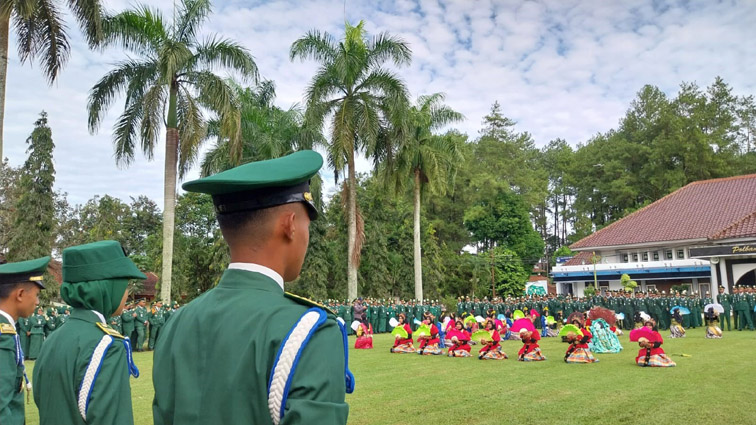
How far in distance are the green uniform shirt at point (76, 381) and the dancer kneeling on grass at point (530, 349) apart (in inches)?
453

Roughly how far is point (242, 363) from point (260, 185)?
52 cm

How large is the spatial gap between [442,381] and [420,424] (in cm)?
349

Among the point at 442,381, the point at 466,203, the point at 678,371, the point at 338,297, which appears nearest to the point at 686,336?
the point at 678,371

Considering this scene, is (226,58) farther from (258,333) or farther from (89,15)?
(258,333)

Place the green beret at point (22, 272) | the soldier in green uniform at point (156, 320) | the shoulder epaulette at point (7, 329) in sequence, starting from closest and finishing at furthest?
the shoulder epaulette at point (7, 329) < the green beret at point (22, 272) < the soldier in green uniform at point (156, 320)

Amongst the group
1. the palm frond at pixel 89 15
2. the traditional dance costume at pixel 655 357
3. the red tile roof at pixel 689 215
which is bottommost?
the traditional dance costume at pixel 655 357

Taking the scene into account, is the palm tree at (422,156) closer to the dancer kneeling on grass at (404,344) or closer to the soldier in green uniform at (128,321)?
the dancer kneeling on grass at (404,344)

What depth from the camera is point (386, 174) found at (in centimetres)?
2462

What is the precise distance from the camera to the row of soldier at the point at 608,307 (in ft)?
70.6

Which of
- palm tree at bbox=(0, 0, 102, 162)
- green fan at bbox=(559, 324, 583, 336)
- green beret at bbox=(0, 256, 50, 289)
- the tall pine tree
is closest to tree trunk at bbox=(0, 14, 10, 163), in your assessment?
palm tree at bbox=(0, 0, 102, 162)

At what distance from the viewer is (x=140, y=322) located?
16641 mm

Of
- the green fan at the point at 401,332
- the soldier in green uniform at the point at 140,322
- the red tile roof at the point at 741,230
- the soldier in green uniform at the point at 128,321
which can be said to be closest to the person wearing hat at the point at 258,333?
the green fan at the point at 401,332

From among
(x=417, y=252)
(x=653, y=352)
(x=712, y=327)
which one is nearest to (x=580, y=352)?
(x=653, y=352)

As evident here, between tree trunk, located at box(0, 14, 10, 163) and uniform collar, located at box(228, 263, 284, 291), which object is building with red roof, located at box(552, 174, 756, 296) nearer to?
tree trunk, located at box(0, 14, 10, 163)
